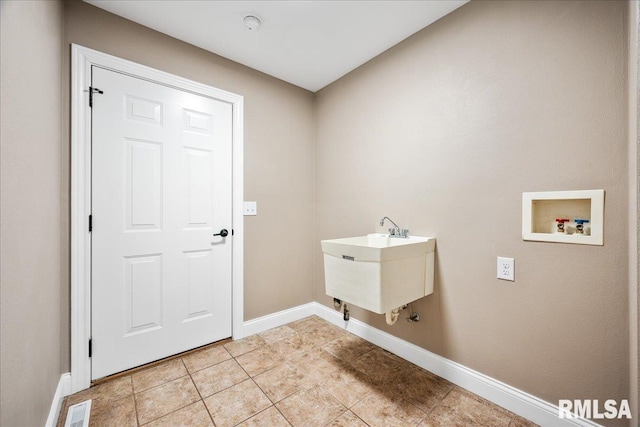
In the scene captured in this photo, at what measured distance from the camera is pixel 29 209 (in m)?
1.10

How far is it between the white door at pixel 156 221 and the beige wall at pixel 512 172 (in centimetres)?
138

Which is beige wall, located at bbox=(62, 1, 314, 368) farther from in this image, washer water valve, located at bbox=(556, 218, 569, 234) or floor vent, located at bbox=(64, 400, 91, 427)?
washer water valve, located at bbox=(556, 218, 569, 234)

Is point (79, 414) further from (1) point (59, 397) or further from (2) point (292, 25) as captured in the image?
(2) point (292, 25)

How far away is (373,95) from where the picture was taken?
7.35 ft

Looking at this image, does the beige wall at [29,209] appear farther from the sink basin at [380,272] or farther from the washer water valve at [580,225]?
the washer water valve at [580,225]

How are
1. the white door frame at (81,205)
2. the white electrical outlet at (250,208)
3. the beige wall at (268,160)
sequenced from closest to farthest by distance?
1. the white door frame at (81,205)
2. the beige wall at (268,160)
3. the white electrical outlet at (250,208)

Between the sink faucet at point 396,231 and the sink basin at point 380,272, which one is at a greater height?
the sink faucet at point 396,231

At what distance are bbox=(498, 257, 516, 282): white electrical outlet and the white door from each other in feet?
6.47

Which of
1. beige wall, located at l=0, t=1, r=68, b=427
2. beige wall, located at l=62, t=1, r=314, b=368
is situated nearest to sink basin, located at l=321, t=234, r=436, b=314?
beige wall, located at l=62, t=1, r=314, b=368

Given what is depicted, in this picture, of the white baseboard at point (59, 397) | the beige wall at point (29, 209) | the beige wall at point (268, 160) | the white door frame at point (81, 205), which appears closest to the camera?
the beige wall at point (29, 209)

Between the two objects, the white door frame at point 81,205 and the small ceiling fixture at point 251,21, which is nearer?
the white door frame at point 81,205

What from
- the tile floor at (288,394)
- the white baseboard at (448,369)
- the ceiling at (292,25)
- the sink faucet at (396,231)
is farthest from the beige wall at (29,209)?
the sink faucet at (396,231)

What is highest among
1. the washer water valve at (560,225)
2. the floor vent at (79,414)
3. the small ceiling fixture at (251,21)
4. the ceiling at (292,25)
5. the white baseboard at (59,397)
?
the ceiling at (292,25)

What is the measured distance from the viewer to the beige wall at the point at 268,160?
1965 mm
